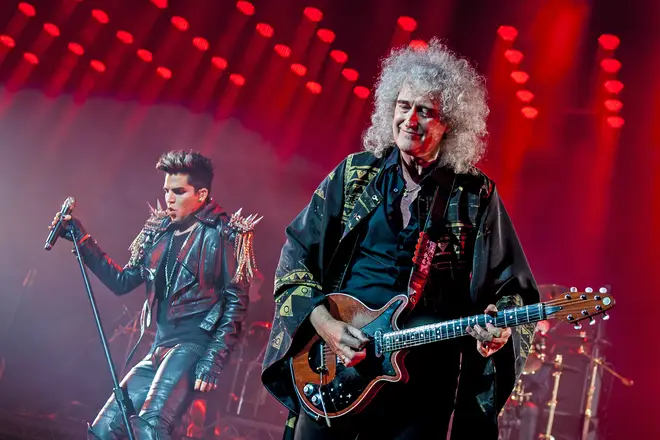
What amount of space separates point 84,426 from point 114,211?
2952mm

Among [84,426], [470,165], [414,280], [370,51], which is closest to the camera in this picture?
[414,280]

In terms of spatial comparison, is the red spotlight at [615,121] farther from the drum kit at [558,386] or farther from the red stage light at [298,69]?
the red stage light at [298,69]

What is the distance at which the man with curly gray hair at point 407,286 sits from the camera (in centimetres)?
222

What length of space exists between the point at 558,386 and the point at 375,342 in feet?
22.8

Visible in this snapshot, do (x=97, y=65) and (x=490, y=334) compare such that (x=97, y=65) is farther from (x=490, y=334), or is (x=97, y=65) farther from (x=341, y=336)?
(x=490, y=334)

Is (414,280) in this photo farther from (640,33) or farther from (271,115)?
(271,115)

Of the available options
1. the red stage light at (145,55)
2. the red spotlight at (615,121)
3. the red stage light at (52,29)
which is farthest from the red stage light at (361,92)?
the red stage light at (52,29)

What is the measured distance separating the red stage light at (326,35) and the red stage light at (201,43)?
139cm

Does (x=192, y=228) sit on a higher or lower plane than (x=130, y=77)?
lower

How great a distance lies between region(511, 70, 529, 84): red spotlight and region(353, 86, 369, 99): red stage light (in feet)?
5.90

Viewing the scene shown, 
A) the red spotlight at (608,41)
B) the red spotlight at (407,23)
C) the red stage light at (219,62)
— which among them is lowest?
the red stage light at (219,62)

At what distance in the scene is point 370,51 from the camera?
8109 millimetres

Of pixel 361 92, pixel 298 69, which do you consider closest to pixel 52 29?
pixel 298 69

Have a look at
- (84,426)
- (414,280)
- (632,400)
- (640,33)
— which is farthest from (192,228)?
(632,400)
